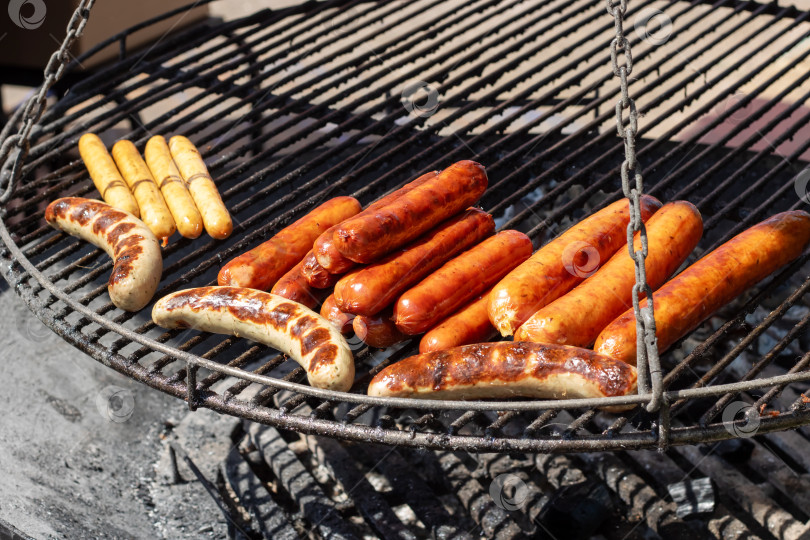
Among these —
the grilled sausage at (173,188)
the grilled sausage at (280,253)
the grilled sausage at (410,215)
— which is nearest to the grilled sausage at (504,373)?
the grilled sausage at (410,215)

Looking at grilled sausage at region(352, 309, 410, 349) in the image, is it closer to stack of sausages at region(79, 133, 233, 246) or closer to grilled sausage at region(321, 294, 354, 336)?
grilled sausage at region(321, 294, 354, 336)

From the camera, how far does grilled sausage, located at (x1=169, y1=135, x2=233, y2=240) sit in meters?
3.73

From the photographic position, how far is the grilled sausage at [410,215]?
3047mm

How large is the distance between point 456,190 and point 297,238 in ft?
2.42

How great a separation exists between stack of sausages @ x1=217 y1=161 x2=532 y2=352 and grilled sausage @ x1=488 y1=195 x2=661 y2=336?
0.13 meters

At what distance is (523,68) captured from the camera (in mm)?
9414

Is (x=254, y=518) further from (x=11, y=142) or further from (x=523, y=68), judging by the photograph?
(x=523, y=68)

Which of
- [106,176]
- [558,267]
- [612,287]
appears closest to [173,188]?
[106,176]


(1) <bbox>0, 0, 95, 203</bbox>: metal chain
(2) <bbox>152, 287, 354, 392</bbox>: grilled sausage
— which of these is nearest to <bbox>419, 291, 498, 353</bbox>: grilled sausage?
(2) <bbox>152, 287, 354, 392</bbox>: grilled sausage

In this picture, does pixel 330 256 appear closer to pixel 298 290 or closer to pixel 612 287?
pixel 298 290

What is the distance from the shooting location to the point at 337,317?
3.11 m

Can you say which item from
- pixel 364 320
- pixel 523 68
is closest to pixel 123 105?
pixel 364 320

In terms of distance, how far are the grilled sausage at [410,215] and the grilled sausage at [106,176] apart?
4.34 ft

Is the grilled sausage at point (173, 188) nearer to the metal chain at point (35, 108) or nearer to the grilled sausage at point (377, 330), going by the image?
the metal chain at point (35, 108)
